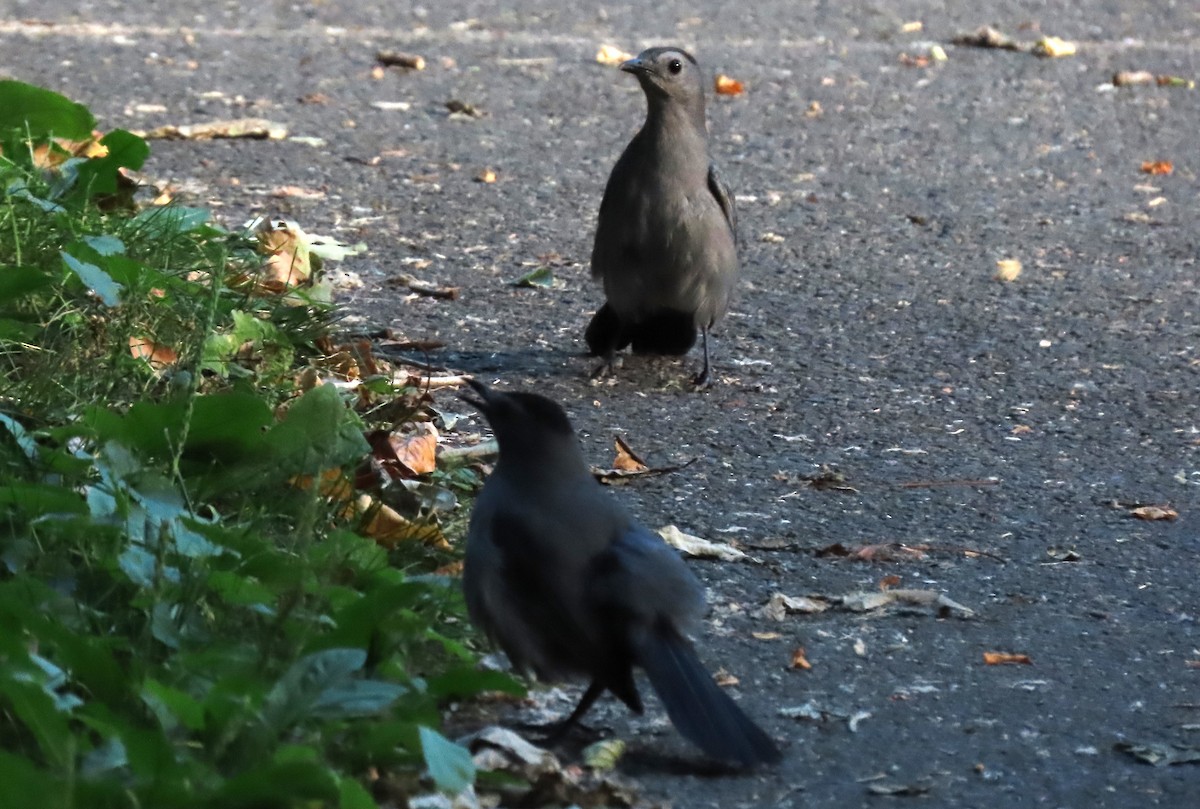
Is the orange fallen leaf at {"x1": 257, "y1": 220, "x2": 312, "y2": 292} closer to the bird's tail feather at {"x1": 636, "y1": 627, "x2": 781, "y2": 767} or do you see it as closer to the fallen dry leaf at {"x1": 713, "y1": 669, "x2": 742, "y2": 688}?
the fallen dry leaf at {"x1": 713, "y1": 669, "x2": 742, "y2": 688}

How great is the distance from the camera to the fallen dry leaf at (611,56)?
946 cm

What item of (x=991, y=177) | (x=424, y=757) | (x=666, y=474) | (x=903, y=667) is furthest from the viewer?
(x=991, y=177)

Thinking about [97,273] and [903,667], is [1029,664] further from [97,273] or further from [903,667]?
[97,273]

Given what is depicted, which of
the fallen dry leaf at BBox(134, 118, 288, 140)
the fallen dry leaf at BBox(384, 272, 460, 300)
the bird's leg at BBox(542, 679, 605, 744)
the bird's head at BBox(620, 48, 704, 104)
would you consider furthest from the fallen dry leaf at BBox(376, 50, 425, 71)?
the bird's leg at BBox(542, 679, 605, 744)

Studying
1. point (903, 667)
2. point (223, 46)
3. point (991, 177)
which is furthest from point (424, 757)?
point (223, 46)

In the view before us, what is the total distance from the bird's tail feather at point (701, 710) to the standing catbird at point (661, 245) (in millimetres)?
2550

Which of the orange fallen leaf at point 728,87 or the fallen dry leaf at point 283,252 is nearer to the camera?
the fallen dry leaf at point 283,252

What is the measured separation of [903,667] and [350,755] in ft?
4.06

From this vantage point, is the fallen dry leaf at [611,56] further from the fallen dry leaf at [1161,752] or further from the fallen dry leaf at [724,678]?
the fallen dry leaf at [1161,752]

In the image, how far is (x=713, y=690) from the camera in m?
2.95

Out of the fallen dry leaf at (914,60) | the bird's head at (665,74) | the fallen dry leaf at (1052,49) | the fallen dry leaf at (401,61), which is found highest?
the bird's head at (665,74)

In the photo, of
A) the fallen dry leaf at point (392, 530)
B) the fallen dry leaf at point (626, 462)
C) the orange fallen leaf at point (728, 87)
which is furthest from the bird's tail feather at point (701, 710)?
the orange fallen leaf at point (728, 87)

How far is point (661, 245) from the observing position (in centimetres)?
557

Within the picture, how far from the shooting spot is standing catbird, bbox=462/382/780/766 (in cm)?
294
